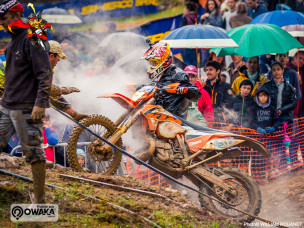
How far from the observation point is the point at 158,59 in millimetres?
8711

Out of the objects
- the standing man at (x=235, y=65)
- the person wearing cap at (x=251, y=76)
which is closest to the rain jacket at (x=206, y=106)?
the person wearing cap at (x=251, y=76)

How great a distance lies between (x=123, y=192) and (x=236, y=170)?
1946mm

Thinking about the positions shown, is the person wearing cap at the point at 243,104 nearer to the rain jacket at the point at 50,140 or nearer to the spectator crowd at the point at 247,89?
the spectator crowd at the point at 247,89

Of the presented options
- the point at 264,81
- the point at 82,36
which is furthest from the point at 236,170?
the point at 82,36

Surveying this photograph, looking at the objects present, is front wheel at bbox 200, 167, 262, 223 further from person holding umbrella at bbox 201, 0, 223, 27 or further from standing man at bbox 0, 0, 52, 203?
person holding umbrella at bbox 201, 0, 223, 27

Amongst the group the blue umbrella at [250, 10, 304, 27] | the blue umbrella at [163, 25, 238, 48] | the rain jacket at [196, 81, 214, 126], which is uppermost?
the blue umbrella at [250, 10, 304, 27]

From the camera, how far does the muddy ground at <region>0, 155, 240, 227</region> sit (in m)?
6.62

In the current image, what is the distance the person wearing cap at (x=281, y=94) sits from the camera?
41.9 ft

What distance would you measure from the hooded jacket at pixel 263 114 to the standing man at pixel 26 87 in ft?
22.5

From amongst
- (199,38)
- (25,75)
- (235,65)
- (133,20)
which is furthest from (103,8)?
(25,75)

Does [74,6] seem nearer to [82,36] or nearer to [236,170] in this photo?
[82,36]

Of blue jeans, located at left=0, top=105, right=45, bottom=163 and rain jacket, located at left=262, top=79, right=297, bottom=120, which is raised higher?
blue jeans, located at left=0, top=105, right=45, bottom=163

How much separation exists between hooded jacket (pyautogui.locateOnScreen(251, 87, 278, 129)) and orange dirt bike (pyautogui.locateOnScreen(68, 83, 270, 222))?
3.47 metres

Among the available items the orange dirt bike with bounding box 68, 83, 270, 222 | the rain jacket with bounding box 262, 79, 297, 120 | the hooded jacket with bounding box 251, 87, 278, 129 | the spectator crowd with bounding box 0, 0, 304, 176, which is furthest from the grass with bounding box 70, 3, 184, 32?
the orange dirt bike with bounding box 68, 83, 270, 222
